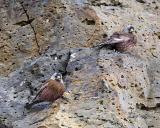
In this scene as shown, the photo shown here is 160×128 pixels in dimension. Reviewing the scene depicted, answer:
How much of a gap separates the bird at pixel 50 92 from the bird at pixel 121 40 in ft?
4.21

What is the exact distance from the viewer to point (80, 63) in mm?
7723

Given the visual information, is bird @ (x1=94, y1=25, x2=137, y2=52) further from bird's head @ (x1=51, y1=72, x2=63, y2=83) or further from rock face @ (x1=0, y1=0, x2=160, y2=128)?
bird's head @ (x1=51, y1=72, x2=63, y2=83)

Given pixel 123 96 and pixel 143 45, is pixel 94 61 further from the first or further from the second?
pixel 143 45

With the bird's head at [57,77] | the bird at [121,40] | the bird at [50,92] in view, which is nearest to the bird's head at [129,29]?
the bird at [121,40]

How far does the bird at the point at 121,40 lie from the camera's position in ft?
27.2

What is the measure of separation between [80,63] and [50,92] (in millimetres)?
872

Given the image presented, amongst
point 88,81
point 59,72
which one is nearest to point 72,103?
point 88,81

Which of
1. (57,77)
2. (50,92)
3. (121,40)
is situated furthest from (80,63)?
(121,40)

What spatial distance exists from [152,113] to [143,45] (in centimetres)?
163

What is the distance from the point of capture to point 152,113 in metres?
7.42

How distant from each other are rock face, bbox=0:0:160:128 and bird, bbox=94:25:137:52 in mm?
103

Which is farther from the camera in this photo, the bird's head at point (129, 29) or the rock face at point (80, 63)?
the bird's head at point (129, 29)

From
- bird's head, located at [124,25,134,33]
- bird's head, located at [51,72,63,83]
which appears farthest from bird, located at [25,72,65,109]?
bird's head, located at [124,25,134,33]

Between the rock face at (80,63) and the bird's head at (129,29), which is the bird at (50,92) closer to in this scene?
the rock face at (80,63)
